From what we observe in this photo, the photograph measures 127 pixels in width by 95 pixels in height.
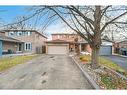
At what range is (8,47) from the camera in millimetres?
36344

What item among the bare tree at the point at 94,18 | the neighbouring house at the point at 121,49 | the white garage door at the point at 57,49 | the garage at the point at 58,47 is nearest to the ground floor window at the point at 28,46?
the garage at the point at 58,47

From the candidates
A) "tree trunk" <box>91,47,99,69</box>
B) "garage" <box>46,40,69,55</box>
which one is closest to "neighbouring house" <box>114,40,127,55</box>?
"garage" <box>46,40,69,55</box>

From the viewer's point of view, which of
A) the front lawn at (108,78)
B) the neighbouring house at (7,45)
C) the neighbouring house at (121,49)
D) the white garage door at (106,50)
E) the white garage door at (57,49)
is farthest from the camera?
the white garage door at (106,50)

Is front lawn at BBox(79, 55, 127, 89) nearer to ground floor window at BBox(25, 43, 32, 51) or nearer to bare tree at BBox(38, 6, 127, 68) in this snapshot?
bare tree at BBox(38, 6, 127, 68)

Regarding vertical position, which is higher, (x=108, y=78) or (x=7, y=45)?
(x=7, y=45)

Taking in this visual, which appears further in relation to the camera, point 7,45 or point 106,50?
point 106,50

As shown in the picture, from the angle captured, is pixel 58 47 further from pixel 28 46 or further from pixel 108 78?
pixel 108 78

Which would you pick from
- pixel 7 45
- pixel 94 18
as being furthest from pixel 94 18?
pixel 7 45

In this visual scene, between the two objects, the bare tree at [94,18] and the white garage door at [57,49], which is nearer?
the bare tree at [94,18]

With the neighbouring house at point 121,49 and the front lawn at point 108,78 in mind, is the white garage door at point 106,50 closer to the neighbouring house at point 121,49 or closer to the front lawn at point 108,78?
the neighbouring house at point 121,49

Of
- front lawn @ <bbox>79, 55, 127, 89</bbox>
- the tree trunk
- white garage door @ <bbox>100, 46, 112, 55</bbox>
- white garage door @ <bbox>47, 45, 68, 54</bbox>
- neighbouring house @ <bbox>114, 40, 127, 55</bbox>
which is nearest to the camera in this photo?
front lawn @ <bbox>79, 55, 127, 89</bbox>

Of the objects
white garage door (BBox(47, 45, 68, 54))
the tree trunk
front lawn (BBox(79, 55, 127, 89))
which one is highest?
white garage door (BBox(47, 45, 68, 54))
